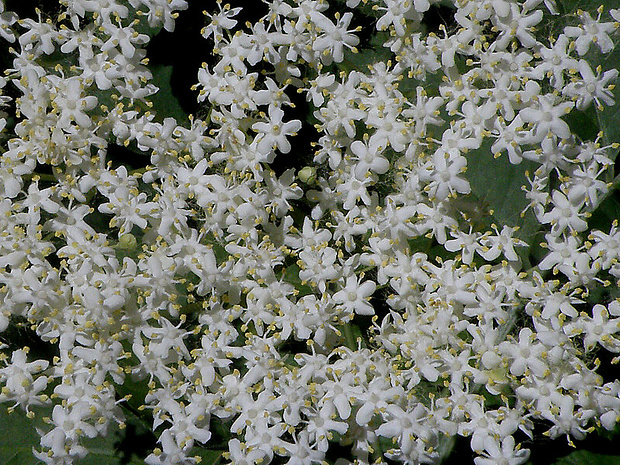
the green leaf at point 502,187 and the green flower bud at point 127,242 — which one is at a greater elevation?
the green leaf at point 502,187

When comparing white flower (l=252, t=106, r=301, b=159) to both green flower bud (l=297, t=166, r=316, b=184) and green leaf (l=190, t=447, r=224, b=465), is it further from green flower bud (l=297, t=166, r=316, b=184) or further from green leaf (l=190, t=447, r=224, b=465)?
green leaf (l=190, t=447, r=224, b=465)

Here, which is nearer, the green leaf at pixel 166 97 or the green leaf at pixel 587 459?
the green leaf at pixel 587 459

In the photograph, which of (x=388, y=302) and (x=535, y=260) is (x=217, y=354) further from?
(x=535, y=260)

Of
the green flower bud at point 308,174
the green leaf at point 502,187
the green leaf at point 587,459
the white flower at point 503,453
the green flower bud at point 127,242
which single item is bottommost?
the green leaf at point 587,459

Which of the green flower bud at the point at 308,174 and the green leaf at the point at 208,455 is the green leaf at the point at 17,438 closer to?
the green leaf at the point at 208,455

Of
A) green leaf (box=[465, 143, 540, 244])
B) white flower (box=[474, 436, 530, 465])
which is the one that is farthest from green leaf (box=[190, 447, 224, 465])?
green leaf (box=[465, 143, 540, 244])

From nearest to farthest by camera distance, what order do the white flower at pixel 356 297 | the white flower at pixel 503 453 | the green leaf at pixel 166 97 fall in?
the white flower at pixel 503 453 → the white flower at pixel 356 297 → the green leaf at pixel 166 97

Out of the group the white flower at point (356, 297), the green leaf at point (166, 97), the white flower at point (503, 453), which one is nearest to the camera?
the white flower at point (503, 453)

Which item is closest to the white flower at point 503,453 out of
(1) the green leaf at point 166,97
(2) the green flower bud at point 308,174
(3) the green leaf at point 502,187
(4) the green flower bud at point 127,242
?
(3) the green leaf at point 502,187
